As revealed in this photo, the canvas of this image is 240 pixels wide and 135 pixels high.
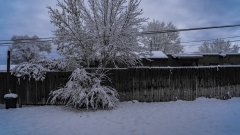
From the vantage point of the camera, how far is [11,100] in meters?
6.52

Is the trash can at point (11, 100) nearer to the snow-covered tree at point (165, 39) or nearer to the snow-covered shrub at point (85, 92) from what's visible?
the snow-covered shrub at point (85, 92)

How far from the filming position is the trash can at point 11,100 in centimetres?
646

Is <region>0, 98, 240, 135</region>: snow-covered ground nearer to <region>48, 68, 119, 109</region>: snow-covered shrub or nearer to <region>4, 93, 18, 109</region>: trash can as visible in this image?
<region>48, 68, 119, 109</region>: snow-covered shrub

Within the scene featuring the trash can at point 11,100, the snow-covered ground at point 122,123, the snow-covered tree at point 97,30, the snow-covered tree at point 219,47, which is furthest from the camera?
the snow-covered tree at point 219,47

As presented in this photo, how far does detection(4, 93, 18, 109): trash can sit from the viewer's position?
6.46 meters

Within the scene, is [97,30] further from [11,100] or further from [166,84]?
[11,100]

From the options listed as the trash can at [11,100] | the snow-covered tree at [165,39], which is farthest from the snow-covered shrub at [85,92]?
the snow-covered tree at [165,39]

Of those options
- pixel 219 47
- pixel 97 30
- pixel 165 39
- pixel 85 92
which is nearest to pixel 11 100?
pixel 85 92

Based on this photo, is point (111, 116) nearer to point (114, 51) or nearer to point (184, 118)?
point (184, 118)

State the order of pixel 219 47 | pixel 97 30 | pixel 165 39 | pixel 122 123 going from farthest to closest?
pixel 219 47 → pixel 165 39 → pixel 97 30 → pixel 122 123

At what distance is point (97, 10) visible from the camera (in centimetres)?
766

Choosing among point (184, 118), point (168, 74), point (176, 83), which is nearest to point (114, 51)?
point (168, 74)

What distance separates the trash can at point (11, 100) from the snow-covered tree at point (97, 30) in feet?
9.81

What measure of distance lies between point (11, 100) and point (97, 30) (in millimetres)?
5282
